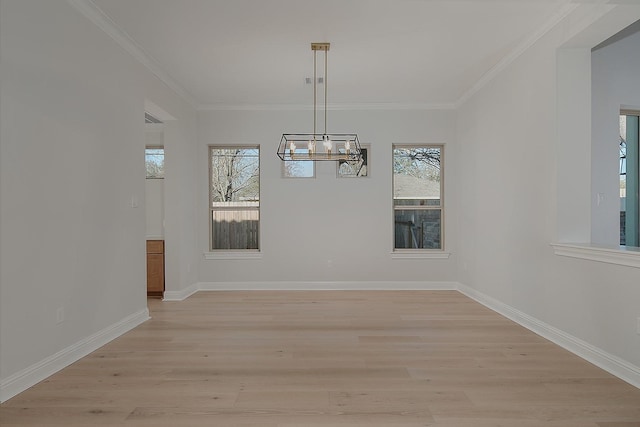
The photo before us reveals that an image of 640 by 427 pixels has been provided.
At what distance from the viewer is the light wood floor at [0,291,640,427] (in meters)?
2.18

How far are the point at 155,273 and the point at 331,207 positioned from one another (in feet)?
8.97

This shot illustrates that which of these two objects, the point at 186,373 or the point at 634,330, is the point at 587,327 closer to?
the point at 634,330

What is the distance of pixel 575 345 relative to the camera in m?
3.14

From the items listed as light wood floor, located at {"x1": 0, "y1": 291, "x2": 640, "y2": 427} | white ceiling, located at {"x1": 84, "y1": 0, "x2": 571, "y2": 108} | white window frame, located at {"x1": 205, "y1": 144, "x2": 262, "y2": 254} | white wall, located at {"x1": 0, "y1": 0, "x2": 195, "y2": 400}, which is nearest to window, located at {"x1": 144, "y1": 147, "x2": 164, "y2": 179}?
white window frame, located at {"x1": 205, "y1": 144, "x2": 262, "y2": 254}

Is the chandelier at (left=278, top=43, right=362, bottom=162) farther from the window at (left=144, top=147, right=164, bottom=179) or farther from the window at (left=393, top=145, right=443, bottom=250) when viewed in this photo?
the window at (left=144, top=147, right=164, bottom=179)

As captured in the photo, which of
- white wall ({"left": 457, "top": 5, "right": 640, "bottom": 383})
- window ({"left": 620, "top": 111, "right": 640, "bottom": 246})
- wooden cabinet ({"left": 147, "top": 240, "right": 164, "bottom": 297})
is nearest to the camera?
white wall ({"left": 457, "top": 5, "right": 640, "bottom": 383})

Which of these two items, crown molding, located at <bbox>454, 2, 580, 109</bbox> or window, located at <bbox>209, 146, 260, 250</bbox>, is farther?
window, located at <bbox>209, 146, 260, 250</bbox>

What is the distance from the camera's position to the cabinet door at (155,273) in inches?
212

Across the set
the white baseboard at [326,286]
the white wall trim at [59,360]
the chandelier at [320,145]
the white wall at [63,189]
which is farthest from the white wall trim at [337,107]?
the white wall trim at [59,360]

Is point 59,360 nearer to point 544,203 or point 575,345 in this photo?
point 575,345

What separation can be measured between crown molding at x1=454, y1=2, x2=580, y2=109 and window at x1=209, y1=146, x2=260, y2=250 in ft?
10.7

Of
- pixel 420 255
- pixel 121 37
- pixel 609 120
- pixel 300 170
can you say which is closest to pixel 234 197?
pixel 300 170

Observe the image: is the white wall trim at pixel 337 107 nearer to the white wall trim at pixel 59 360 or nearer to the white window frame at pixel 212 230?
the white window frame at pixel 212 230

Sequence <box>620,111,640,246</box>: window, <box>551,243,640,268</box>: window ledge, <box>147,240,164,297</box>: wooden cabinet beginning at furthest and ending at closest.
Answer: <box>147,240,164,297</box>: wooden cabinet, <box>620,111,640,246</box>: window, <box>551,243,640,268</box>: window ledge
